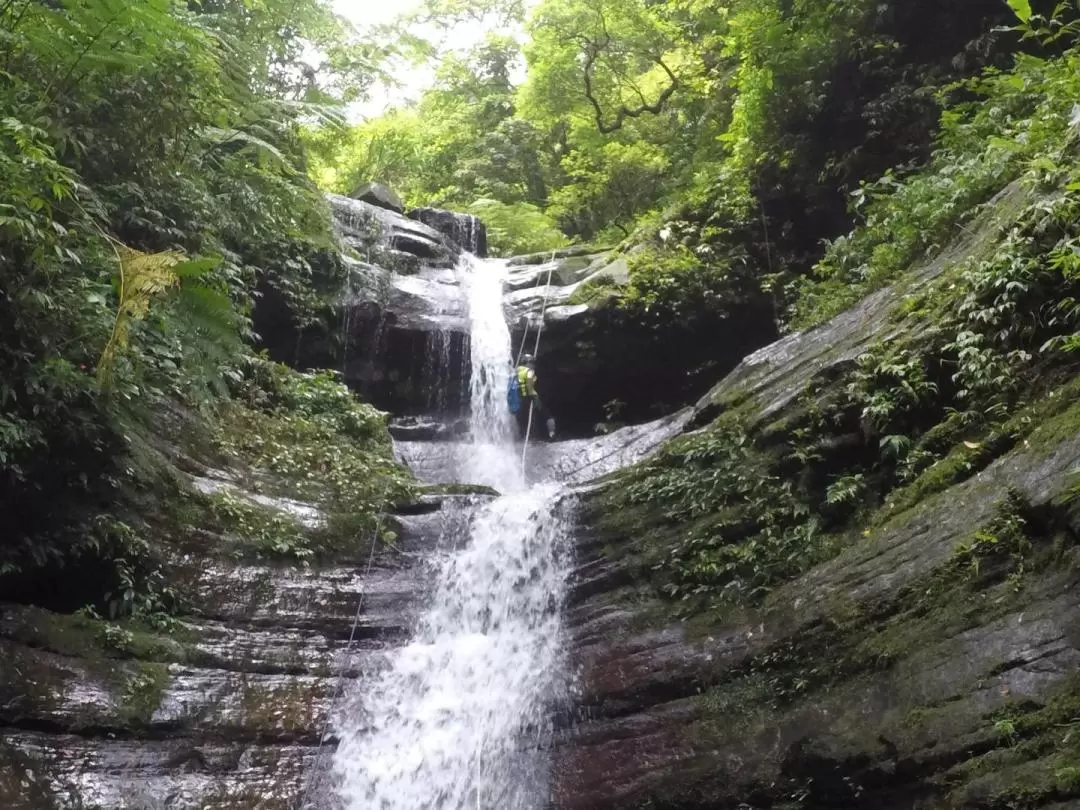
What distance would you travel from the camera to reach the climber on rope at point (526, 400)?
42.7ft

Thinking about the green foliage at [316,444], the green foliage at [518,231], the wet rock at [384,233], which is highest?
the green foliage at [518,231]

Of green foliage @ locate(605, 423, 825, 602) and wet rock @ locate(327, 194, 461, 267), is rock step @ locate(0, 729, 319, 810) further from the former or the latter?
wet rock @ locate(327, 194, 461, 267)

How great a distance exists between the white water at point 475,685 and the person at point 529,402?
11.3ft

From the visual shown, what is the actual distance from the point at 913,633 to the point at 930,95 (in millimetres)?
8446

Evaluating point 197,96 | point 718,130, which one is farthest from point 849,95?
point 197,96

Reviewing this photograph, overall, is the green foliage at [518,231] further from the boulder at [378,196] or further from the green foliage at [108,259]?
the green foliage at [108,259]

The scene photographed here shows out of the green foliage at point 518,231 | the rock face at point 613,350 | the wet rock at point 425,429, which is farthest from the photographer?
the green foliage at point 518,231

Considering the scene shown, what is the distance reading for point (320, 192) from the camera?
41.5 ft

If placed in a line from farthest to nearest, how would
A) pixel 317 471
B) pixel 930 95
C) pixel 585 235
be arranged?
pixel 585 235 → pixel 930 95 → pixel 317 471

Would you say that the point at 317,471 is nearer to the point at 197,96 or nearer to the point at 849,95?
the point at 197,96

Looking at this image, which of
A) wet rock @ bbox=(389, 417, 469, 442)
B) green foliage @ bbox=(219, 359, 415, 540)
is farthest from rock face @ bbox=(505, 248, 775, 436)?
green foliage @ bbox=(219, 359, 415, 540)

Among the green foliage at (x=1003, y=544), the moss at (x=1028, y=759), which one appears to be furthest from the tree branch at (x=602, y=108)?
the moss at (x=1028, y=759)

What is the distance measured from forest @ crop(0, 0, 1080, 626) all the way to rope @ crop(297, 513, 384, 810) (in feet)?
2.01

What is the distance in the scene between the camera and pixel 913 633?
512cm
